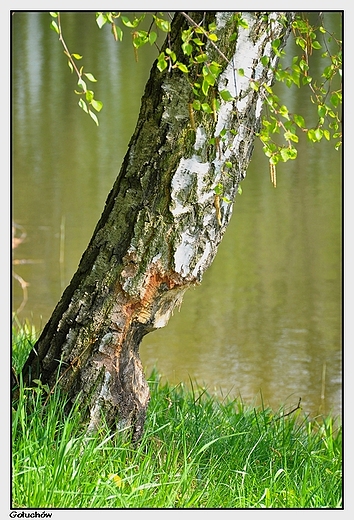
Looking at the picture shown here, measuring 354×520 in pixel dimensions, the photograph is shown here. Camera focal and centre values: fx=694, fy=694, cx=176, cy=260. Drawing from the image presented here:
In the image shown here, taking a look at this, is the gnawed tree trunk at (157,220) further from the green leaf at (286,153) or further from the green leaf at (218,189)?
the green leaf at (286,153)

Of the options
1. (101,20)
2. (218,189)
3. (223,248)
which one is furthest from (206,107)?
(223,248)

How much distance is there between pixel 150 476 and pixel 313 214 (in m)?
5.96

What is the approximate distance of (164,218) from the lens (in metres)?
2.24

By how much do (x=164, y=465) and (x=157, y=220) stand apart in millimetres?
833

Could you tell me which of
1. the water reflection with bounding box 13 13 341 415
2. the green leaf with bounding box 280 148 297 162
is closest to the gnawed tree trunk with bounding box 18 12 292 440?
the green leaf with bounding box 280 148 297 162

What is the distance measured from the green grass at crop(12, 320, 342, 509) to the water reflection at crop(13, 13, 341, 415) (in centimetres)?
130

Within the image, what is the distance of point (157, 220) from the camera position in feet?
7.37

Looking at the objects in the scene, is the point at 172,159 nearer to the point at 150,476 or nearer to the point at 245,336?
the point at 150,476

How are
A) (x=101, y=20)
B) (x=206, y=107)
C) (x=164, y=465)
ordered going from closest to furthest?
(x=101, y=20)
(x=206, y=107)
(x=164, y=465)

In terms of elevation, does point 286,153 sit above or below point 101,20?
below

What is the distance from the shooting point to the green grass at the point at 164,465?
6.64 feet

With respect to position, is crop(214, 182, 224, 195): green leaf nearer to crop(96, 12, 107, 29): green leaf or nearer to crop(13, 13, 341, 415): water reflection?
crop(96, 12, 107, 29): green leaf

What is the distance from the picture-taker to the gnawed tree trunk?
2219 millimetres

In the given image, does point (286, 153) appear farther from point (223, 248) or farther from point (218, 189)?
point (223, 248)
